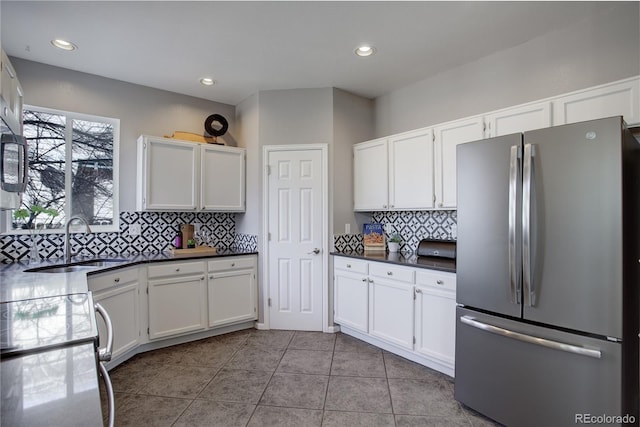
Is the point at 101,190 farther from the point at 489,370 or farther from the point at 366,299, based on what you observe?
the point at 489,370

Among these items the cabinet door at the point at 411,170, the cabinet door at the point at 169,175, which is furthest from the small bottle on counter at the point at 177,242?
the cabinet door at the point at 411,170

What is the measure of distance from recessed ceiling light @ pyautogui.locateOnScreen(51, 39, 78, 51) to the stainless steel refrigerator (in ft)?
10.9

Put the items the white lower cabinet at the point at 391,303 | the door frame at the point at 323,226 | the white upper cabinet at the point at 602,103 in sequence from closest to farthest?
the white upper cabinet at the point at 602,103 < the white lower cabinet at the point at 391,303 < the door frame at the point at 323,226

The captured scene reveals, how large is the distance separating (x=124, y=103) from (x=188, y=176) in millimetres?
1030

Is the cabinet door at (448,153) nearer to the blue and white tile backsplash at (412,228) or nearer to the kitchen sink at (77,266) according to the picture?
the blue and white tile backsplash at (412,228)

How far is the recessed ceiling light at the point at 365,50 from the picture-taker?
2.81 meters

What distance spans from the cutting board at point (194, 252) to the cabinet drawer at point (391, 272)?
1.78 m

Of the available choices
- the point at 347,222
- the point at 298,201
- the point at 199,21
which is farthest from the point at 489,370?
the point at 199,21

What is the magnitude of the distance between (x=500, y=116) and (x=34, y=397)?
2975 millimetres

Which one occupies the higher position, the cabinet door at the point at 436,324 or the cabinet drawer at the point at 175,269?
the cabinet drawer at the point at 175,269

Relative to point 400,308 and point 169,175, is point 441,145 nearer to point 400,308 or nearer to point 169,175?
point 400,308

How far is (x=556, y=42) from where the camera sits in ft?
8.37

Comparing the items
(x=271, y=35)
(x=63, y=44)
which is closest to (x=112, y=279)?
(x=63, y=44)

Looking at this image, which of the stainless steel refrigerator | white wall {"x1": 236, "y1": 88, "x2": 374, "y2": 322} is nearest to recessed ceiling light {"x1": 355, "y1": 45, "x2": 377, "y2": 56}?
white wall {"x1": 236, "y1": 88, "x2": 374, "y2": 322}
